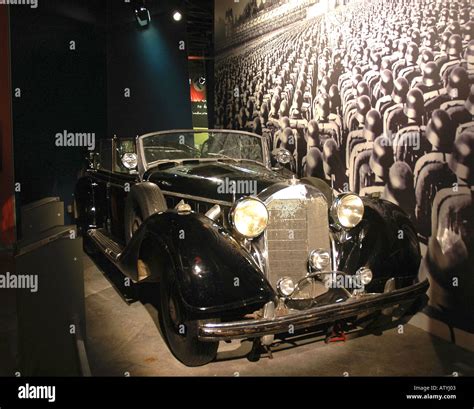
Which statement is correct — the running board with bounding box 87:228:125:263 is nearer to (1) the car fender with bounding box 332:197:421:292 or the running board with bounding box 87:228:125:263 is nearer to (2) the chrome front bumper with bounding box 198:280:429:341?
(2) the chrome front bumper with bounding box 198:280:429:341

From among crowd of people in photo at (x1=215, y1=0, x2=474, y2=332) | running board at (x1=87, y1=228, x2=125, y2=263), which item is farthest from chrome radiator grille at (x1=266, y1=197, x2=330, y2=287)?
running board at (x1=87, y1=228, x2=125, y2=263)

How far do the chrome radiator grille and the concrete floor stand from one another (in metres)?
0.56

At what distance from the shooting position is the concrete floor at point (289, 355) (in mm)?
2991

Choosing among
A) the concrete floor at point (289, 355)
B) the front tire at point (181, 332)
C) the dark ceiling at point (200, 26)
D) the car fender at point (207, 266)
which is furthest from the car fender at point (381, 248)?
the dark ceiling at point (200, 26)

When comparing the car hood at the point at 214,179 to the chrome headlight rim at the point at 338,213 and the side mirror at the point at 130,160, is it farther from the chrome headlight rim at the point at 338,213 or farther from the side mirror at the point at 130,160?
the chrome headlight rim at the point at 338,213

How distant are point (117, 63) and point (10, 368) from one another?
225 inches

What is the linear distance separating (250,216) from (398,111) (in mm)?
1924

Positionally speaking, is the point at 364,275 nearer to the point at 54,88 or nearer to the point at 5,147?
the point at 54,88

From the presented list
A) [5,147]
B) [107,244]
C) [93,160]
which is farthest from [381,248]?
[5,147]

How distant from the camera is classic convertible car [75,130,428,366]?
2596 millimetres

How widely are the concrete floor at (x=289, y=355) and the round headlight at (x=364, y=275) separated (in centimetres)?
52

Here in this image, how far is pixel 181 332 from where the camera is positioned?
9.33ft

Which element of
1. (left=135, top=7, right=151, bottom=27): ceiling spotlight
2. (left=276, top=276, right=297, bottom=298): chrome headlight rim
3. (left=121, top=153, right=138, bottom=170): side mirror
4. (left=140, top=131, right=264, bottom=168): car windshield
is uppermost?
(left=135, top=7, right=151, bottom=27): ceiling spotlight

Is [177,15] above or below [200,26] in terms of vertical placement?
below
